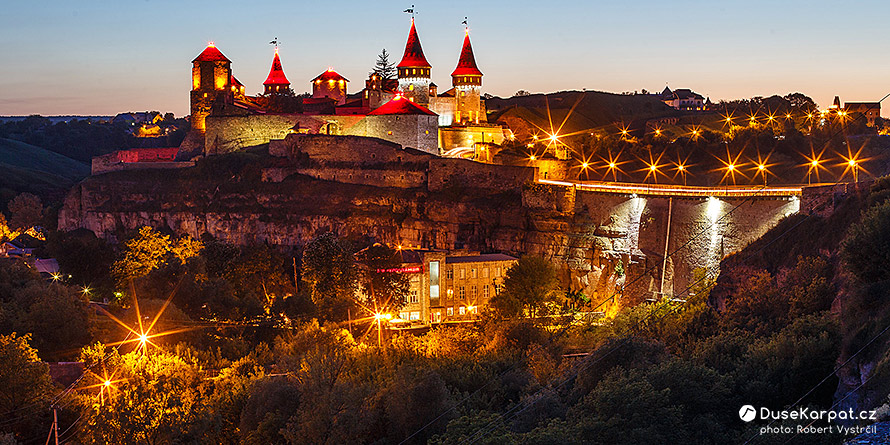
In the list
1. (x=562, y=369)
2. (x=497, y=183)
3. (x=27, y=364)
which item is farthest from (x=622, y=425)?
(x=497, y=183)

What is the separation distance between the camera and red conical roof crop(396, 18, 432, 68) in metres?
67.6

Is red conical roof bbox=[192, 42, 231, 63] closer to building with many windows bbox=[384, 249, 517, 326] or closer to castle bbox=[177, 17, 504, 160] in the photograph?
castle bbox=[177, 17, 504, 160]

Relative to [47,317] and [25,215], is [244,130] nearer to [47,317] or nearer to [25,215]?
[25,215]

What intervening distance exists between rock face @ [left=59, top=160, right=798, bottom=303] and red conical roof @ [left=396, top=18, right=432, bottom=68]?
1160cm

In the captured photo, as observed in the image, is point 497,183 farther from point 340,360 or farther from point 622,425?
point 622,425

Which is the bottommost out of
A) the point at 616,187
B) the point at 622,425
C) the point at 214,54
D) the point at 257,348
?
the point at 257,348

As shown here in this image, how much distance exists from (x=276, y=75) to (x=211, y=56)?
9.21 m

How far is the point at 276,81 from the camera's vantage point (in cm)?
7856

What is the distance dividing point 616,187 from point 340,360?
74.3ft

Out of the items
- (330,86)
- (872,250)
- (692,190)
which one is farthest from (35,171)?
(872,250)

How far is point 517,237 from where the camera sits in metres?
49.8

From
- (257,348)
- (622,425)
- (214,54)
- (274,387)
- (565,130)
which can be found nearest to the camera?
(622,425)

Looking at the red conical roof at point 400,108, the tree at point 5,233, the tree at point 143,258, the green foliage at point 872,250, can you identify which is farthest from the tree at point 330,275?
the tree at point 5,233

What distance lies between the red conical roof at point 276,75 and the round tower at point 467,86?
16442mm
